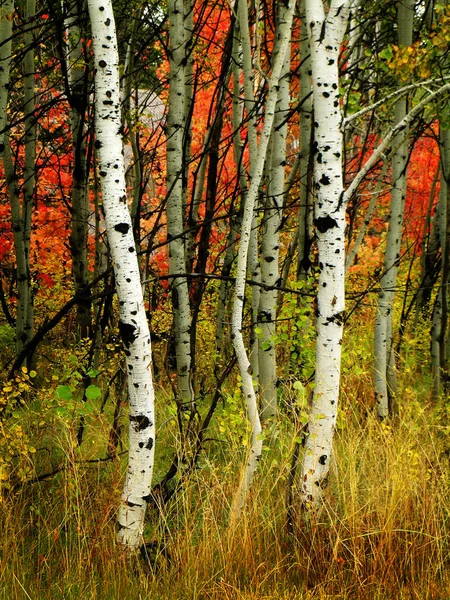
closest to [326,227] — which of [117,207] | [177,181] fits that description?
[117,207]

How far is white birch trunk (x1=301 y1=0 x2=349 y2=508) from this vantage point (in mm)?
2988

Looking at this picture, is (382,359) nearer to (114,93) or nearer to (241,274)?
(241,274)

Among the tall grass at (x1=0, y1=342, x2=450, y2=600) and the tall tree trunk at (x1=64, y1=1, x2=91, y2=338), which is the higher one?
the tall tree trunk at (x1=64, y1=1, x2=91, y2=338)

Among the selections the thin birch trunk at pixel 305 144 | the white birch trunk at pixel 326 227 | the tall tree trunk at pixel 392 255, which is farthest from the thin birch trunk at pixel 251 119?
the tall tree trunk at pixel 392 255

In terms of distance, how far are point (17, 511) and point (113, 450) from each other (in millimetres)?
702

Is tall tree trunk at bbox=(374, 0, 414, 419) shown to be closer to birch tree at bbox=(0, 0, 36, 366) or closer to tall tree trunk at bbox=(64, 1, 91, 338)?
tall tree trunk at bbox=(64, 1, 91, 338)

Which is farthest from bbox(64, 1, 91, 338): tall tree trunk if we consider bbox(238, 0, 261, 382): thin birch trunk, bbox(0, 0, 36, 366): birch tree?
bbox(238, 0, 261, 382): thin birch trunk

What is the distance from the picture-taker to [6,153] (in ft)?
18.0

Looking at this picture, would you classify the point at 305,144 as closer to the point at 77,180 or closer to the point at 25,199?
the point at 77,180

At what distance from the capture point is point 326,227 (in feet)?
9.97

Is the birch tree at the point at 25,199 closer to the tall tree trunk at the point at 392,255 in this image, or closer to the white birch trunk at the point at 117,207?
the white birch trunk at the point at 117,207

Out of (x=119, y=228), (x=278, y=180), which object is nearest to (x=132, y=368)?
(x=119, y=228)

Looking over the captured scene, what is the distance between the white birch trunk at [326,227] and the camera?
2988mm

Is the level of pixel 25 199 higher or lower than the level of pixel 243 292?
higher
